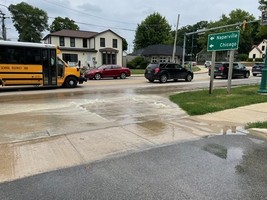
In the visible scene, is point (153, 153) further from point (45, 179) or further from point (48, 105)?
point (48, 105)

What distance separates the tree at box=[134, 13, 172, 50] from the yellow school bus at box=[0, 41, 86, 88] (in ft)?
205

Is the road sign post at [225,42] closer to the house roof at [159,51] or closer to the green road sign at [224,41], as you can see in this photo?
the green road sign at [224,41]

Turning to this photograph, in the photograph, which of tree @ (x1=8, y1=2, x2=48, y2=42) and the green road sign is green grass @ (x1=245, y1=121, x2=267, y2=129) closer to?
the green road sign

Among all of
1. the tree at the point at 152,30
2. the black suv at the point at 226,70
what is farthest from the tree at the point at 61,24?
the black suv at the point at 226,70

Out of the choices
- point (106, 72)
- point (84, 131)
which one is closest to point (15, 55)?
point (84, 131)

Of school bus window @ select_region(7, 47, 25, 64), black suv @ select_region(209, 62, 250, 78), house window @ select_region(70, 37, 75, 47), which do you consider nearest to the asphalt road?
school bus window @ select_region(7, 47, 25, 64)

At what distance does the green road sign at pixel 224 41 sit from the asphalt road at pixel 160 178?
24.7 feet

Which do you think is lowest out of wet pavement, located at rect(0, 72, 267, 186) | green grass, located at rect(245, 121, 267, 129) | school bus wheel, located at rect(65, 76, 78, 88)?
wet pavement, located at rect(0, 72, 267, 186)

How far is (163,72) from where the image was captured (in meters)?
22.1

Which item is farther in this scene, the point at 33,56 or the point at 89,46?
the point at 89,46

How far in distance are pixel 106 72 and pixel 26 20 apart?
184ft

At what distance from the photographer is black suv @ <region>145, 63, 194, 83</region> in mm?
21961

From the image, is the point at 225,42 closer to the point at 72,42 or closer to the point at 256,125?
the point at 256,125

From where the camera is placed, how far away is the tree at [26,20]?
71.6 metres
